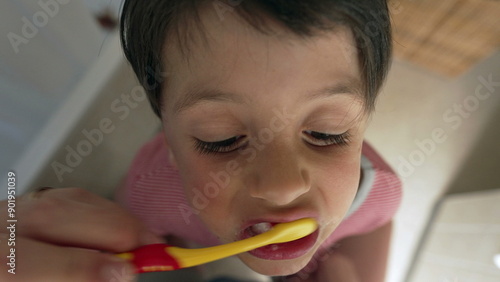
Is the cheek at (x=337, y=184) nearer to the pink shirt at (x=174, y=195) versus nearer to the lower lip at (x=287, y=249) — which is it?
the lower lip at (x=287, y=249)

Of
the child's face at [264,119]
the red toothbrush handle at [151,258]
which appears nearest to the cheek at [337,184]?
the child's face at [264,119]

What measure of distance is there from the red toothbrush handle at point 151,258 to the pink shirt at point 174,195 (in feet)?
0.66

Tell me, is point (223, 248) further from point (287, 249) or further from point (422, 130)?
point (422, 130)

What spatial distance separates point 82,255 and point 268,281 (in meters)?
0.39

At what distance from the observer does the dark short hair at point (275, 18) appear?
10.7 inches

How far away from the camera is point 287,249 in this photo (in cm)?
39

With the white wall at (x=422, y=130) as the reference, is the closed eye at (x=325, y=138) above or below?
above

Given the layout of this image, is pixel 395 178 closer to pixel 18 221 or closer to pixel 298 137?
pixel 298 137

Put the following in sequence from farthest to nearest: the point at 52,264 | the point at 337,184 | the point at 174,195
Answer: the point at 174,195, the point at 337,184, the point at 52,264

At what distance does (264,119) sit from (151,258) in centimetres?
13

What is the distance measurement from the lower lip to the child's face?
2cm

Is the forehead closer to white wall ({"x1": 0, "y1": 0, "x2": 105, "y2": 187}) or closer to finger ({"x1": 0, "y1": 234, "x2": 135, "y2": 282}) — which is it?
finger ({"x1": 0, "y1": 234, "x2": 135, "y2": 282})

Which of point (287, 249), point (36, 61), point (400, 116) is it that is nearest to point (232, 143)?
point (287, 249)

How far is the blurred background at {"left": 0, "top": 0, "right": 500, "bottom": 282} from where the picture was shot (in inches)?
20.9
